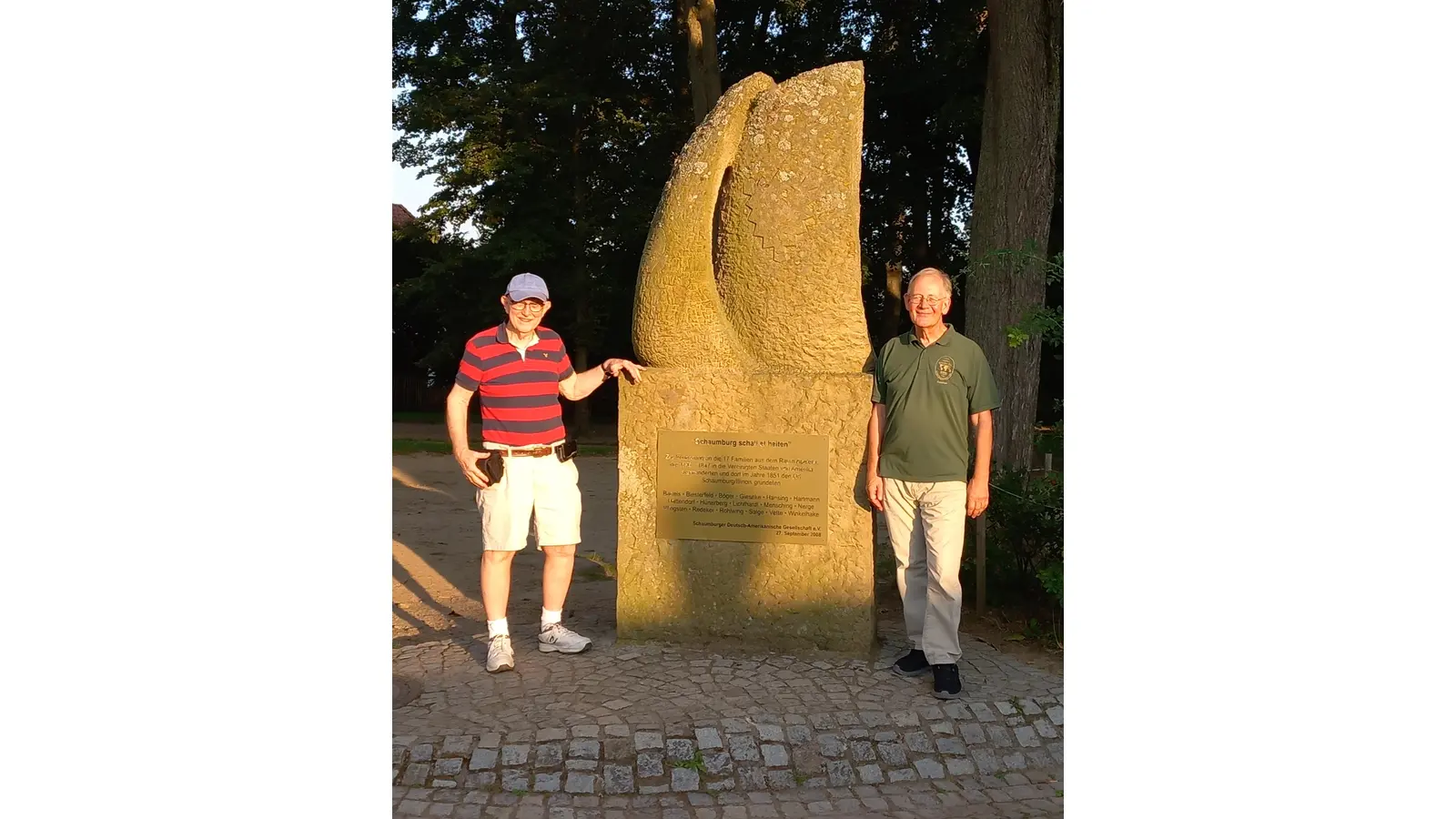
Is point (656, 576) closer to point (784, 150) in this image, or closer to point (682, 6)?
point (784, 150)

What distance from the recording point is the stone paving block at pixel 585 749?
407 cm

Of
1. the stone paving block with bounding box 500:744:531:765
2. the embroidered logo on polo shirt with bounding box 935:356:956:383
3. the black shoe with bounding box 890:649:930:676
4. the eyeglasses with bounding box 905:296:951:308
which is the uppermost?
the eyeglasses with bounding box 905:296:951:308

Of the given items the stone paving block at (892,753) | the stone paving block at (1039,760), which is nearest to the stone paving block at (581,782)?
the stone paving block at (892,753)

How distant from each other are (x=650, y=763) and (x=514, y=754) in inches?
20.6

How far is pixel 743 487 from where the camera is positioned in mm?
5168

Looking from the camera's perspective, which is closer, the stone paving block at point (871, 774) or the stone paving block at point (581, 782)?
the stone paving block at point (581, 782)

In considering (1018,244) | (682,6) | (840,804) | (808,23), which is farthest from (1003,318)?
(808,23)

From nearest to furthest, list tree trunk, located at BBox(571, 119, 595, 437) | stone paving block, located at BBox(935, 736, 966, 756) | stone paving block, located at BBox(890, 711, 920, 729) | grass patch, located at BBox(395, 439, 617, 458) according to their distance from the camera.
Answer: stone paving block, located at BBox(935, 736, 966, 756) → stone paving block, located at BBox(890, 711, 920, 729) → grass patch, located at BBox(395, 439, 617, 458) → tree trunk, located at BBox(571, 119, 595, 437)

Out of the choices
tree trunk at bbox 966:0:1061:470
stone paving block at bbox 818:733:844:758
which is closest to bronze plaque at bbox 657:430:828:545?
stone paving block at bbox 818:733:844:758

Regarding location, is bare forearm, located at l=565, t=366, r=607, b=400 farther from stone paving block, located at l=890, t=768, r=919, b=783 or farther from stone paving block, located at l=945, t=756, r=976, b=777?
stone paving block, located at l=945, t=756, r=976, b=777

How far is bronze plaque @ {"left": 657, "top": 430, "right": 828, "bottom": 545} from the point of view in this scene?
5.10m

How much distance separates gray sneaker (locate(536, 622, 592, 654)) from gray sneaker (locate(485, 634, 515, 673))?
274 mm

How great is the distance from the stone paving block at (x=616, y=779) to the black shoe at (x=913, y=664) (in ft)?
4.87

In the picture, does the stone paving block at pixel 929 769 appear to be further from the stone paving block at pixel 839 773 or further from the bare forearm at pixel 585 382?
the bare forearm at pixel 585 382
